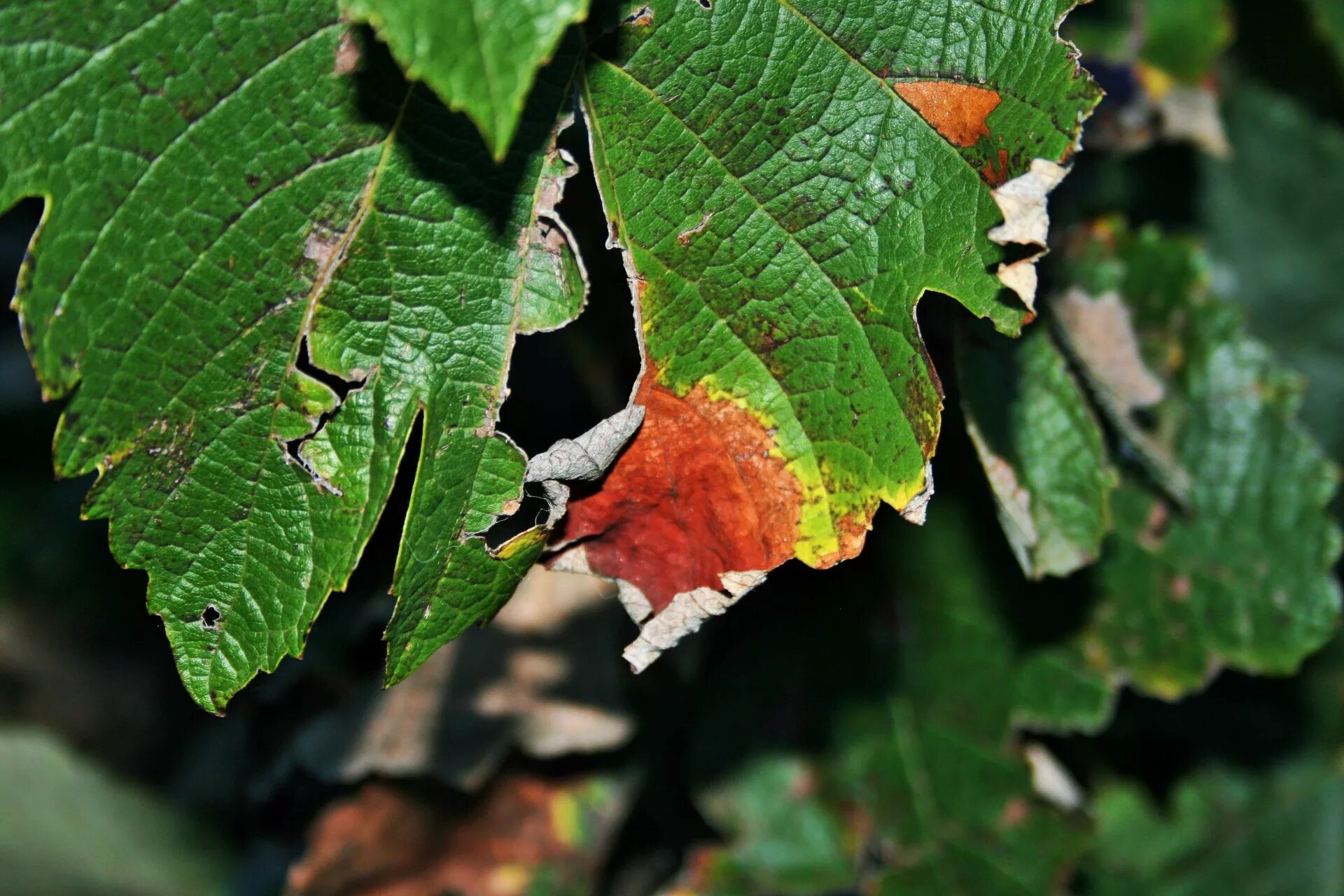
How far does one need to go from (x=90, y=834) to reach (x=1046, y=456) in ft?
7.93

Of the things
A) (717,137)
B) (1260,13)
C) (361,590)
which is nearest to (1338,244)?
(1260,13)

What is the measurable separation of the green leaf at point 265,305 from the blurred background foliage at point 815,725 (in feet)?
1.70

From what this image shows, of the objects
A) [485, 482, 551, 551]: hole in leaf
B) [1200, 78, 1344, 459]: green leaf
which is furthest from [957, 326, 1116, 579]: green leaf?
[1200, 78, 1344, 459]: green leaf

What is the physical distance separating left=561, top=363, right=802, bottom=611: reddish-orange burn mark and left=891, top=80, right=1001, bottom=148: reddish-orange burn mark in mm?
387

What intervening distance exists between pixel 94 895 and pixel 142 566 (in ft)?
5.88

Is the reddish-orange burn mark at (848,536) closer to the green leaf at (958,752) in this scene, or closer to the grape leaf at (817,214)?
the grape leaf at (817,214)

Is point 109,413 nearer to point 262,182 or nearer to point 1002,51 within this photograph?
point 262,182

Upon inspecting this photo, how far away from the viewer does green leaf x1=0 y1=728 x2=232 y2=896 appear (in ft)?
8.64

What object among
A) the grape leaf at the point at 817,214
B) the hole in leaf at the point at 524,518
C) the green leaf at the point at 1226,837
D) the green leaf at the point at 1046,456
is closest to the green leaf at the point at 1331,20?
the green leaf at the point at 1046,456

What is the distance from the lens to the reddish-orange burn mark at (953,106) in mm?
1226

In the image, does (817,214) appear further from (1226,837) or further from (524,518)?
(1226,837)

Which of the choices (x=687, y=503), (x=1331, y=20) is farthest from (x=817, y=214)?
(x=1331, y=20)

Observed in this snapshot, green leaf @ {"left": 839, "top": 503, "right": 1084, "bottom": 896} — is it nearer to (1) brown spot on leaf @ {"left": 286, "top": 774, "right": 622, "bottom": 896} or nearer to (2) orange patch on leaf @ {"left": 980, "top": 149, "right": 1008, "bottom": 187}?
(1) brown spot on leaf @ {"left": 286, "top": 774, "right": 622, "bottom": 896}

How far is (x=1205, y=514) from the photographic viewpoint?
2.05 m
